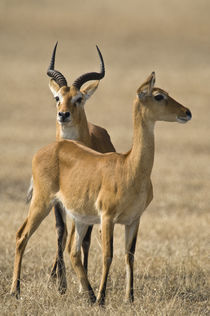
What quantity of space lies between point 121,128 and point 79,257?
19235 millimetres

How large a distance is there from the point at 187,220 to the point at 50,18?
4165cm

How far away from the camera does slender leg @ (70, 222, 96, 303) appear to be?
23.3 feet

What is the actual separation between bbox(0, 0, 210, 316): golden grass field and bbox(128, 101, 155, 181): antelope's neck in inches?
49.6

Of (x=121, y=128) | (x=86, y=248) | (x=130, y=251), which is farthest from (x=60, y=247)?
(x=121, y=128)

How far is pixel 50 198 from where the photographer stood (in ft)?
23.5

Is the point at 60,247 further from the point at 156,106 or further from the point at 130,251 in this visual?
the point at 156,106

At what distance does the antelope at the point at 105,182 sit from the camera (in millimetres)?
6574

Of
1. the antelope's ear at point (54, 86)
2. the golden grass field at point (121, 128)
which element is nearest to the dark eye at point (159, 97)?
the golden grass field at point (121, 128)

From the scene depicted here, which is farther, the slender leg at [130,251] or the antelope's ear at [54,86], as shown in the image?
the antelope's ear at [54,86]

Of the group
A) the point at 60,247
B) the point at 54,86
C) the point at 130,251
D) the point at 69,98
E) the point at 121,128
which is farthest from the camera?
the point at 121,128

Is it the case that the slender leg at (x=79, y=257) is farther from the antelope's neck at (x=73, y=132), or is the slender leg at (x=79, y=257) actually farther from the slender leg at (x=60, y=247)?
the antelope's neck at (x=73, y=132)

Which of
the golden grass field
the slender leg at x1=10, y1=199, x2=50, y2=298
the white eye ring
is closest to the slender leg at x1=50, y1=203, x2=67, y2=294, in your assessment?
the golden grass field

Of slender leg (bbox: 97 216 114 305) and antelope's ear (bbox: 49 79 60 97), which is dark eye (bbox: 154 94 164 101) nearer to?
slender leg (bbox: 97 216 114 305)

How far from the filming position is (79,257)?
24.1 feet
